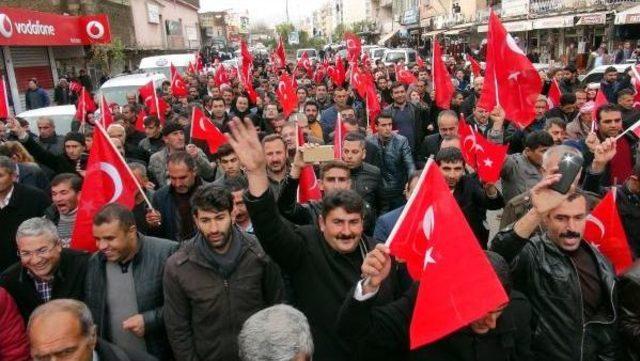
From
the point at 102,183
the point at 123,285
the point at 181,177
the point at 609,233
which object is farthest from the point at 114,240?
the point at 609,233

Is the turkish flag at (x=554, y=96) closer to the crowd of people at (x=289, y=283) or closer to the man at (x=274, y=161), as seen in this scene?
the crowd of people at (x=289, y=283)

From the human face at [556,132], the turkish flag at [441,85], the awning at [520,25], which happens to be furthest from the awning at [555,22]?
the human face at [556,132]

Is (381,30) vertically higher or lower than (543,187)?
higher

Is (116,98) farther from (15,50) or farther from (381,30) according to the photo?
(381,30)

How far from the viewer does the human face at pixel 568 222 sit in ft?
9.11

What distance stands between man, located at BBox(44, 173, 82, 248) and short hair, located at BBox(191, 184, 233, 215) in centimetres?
151

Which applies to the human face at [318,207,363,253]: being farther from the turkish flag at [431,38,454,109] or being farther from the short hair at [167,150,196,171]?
the turkish flag at [431,38,454,109]

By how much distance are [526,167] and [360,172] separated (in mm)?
1407

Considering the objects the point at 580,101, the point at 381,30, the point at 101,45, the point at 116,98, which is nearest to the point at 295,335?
the point at 580,101

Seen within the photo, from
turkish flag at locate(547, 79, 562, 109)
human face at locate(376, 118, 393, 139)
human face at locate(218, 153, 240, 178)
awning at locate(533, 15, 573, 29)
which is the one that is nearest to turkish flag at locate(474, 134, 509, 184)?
human face at locate(376, 118, 393, 139)

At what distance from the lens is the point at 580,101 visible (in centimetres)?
816

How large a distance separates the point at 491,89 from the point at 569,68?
6797 millimetres

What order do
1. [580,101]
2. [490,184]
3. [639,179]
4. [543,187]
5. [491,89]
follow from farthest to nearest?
[580,101] < [491,89] < [490,184] < [639,179] < [543,187]

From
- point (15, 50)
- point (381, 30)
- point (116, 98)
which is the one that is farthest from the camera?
point (381, 30)
